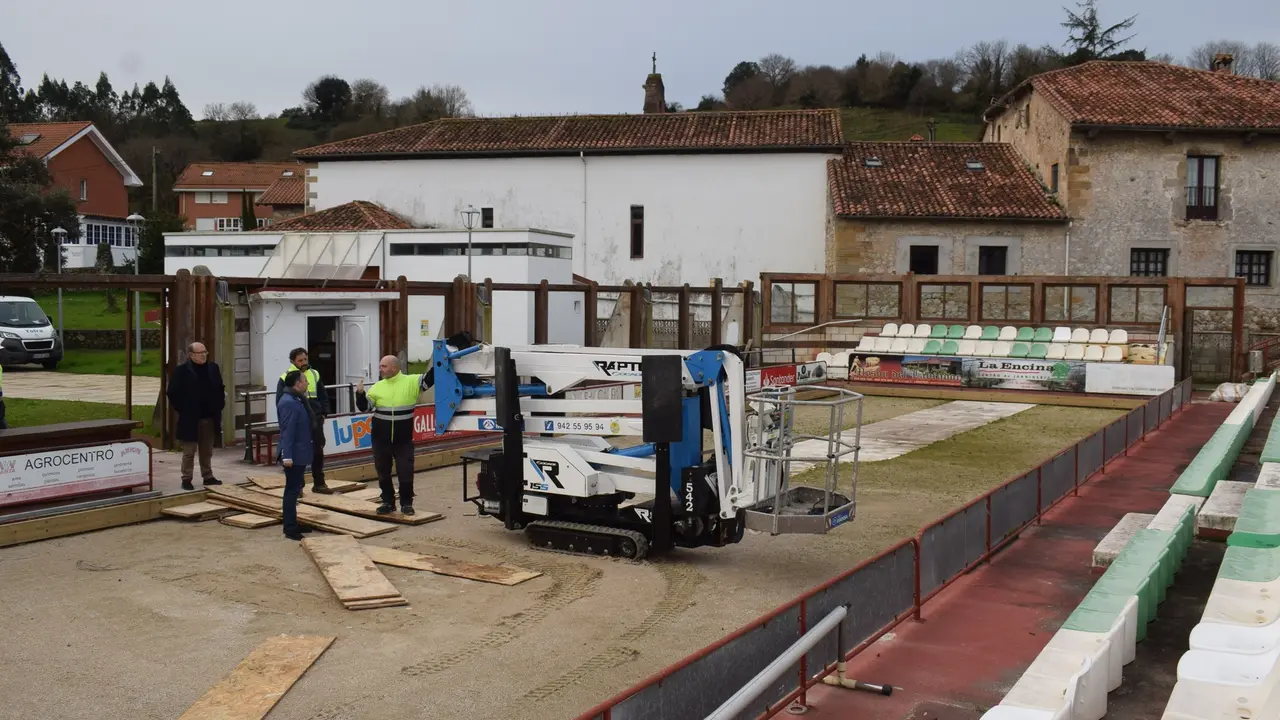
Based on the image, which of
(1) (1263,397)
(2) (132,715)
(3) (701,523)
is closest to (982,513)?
(3) (701,523)

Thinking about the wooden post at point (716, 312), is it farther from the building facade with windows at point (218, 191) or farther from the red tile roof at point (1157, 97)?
the building facade with windows at point (218, 191)

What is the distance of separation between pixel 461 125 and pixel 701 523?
39.8 metres

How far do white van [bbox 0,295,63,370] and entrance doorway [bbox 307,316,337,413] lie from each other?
1595 cm

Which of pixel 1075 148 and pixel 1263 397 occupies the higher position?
pixel 1075 148

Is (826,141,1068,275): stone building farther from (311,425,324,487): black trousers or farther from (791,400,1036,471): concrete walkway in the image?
(311,425,324,487): black trousers

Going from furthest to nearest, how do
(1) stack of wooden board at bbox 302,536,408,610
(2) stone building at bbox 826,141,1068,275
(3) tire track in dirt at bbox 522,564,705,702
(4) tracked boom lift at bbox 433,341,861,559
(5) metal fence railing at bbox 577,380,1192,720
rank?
(2) stone building at bbox 826,141,1068,275
(4) tracked boom lift at bbox 433,341,861,559
(1) stack of wooden board at bbox 302,536,408,610
(3) tire track in dirt at bbox 522,564,705,702
(5) metal fence railing at bbox 577,380,1192,720

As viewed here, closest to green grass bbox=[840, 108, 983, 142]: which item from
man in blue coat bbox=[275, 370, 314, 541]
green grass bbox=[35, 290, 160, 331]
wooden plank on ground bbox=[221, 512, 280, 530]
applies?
green grass bbox=[35, 290, 160, 331]

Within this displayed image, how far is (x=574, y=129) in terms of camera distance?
4619 cm

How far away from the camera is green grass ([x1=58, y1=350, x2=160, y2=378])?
30.4 m

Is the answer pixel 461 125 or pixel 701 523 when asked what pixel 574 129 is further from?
pixel 701 523

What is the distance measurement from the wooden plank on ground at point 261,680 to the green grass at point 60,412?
11.6 metres

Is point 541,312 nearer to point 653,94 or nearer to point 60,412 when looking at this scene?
point 60,412

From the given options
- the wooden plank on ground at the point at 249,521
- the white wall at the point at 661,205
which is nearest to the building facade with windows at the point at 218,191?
the white wall at the point at 661,205

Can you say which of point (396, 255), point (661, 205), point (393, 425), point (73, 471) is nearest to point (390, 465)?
point (393, 425)
